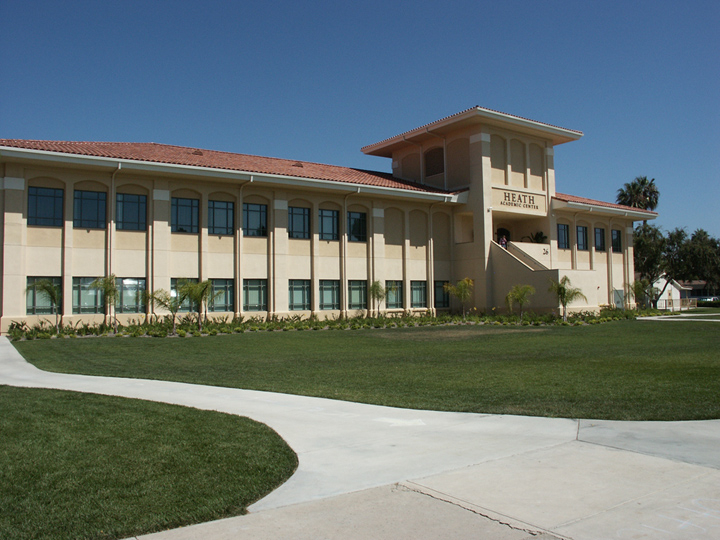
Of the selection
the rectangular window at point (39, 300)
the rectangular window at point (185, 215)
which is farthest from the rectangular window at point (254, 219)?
the rectangular window at point (39, 300)

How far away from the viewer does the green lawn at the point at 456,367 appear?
928 cm

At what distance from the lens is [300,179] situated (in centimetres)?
3053

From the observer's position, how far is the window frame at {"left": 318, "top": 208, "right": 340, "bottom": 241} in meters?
33.1

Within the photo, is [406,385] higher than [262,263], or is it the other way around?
[262,263]

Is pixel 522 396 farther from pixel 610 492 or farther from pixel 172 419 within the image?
pixel 172 419

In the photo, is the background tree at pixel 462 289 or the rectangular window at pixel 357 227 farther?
the background tree at pixel 462 289

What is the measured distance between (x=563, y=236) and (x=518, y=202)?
6.07 meters

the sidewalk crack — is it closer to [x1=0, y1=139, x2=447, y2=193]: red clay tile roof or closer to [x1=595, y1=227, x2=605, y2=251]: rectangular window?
[x1=0, y1=139, x2=447, y2=193]: red clay tile roof

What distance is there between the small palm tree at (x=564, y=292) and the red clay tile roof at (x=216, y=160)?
29.8 ft

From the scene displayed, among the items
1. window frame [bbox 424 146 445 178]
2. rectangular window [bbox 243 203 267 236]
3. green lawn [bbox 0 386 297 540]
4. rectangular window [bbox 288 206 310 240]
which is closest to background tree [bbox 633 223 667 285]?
window frame [bbox 424 146 445 178]

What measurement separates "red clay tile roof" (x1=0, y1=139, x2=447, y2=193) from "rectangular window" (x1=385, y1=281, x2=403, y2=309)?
5.64m

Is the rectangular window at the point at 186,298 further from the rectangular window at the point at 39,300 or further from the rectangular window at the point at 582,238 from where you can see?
the rectangular window at the point at 582,238

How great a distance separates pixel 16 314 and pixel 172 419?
20.2 m

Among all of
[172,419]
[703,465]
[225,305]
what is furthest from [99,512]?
[225,305]
